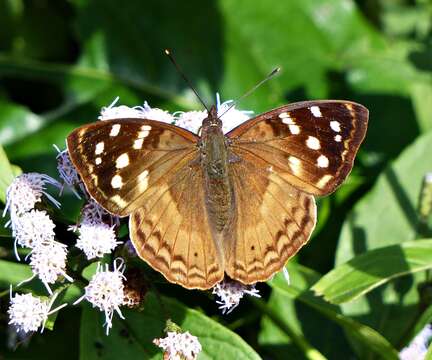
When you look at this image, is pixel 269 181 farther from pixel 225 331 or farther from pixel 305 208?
pixel 225 331

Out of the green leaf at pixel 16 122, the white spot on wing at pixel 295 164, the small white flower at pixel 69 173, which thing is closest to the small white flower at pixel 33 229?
the small white flower at pixel 69 173

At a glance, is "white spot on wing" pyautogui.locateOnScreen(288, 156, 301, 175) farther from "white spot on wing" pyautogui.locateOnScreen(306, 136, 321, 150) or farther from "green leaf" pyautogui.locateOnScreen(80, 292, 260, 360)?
"green leaf" pyautogui.locateOnScreen(80, 292, 260, 360)

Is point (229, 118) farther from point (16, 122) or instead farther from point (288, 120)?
point (16, 122)

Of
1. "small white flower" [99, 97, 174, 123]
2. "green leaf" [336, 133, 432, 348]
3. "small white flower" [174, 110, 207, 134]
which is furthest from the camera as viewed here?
"green leaf" [336, 133, 432, 348]

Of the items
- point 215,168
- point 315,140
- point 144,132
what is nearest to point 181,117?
point 215,168

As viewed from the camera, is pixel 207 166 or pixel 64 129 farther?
pixel 64 129

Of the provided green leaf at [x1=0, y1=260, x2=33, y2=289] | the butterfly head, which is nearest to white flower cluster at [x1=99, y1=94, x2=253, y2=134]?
the butterfly head

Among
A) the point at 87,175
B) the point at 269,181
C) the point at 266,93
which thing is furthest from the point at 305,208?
the point at 266,93
